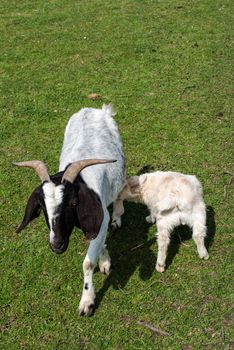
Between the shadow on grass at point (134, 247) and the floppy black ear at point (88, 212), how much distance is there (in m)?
1.38

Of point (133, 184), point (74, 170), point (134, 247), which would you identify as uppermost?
point (74, 170)

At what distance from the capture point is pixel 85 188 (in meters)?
4.97

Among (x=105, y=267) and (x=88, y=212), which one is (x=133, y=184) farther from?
(x=88, y=212)

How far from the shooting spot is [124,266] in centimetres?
643

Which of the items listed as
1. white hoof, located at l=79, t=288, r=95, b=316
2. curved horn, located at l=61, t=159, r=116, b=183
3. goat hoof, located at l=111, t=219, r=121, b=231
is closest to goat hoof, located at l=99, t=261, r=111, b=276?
white hoof, located at l=79, t=288, r=95, b=316

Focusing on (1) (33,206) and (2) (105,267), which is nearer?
(1) (33,206)

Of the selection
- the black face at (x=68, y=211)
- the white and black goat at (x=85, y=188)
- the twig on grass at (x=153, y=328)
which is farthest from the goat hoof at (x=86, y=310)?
the black face at (x=68, y=211)

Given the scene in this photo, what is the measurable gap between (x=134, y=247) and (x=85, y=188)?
6.57 feet

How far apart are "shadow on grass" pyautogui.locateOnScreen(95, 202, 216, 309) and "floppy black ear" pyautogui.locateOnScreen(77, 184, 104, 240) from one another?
54.4 inches

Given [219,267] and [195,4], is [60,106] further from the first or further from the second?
[195,4]

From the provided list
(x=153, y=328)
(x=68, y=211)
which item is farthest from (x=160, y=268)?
(x=68, y=211)

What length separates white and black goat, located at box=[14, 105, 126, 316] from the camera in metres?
4.81

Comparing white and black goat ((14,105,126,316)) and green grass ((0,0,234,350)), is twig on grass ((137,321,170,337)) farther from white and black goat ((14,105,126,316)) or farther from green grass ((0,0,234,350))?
white and black goat ((14,105,126,316))

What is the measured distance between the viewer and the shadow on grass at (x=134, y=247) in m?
6.28
